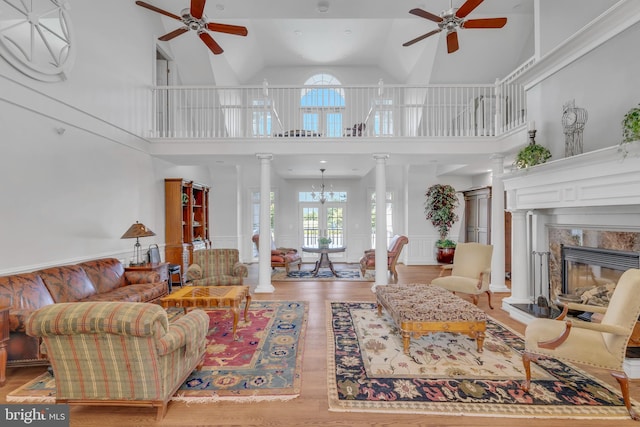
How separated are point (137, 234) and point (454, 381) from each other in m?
4.43

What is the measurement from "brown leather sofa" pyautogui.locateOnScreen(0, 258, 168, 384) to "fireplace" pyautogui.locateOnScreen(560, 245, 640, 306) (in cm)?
525

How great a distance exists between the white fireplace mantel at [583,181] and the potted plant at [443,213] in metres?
4.00

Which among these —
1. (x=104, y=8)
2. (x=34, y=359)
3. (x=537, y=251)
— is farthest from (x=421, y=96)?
(x=34, y=359)

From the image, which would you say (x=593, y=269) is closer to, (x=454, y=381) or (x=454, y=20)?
(x=454, y=381)

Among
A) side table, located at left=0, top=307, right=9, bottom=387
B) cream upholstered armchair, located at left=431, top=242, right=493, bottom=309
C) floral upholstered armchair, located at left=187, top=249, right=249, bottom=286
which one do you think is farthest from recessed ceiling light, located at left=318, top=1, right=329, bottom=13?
side table, located at left=0, top=307, right=9, bottom=387

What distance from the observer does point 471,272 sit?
180 inches

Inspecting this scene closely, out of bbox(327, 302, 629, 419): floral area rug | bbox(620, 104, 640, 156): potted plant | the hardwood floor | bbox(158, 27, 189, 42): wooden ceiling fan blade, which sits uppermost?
bbox(158, 27, 189, 42): wooden ceiling fan blade

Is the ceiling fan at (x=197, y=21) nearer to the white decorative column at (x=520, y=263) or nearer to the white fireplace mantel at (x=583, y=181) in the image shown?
the white fireplace mantel at (x=583, y=181)

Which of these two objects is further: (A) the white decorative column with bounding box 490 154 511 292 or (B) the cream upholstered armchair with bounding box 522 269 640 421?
(A) the white decorative column with bounding box 490 154 511 292

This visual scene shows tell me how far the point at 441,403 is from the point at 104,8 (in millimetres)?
6590

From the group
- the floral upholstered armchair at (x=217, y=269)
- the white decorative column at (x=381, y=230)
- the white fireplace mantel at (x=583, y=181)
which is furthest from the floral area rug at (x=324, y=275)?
the white fireplace mantel at (x=583, y=181)

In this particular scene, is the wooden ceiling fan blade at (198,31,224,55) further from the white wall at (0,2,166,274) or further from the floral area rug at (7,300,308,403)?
the floral area rug at (7,300,308,403)

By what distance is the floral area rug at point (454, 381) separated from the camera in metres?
2.20

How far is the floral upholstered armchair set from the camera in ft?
15.4
